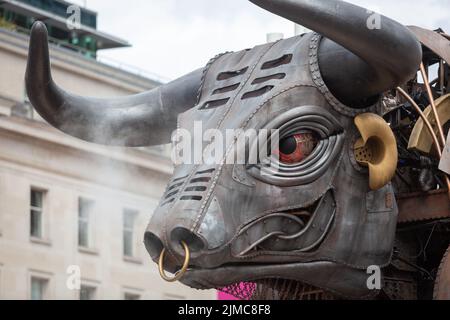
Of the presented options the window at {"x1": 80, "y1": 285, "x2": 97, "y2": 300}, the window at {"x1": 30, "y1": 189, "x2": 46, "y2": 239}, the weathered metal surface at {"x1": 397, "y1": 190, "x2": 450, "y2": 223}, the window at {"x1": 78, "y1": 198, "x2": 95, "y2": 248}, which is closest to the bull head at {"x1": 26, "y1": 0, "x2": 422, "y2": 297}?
the weathered metal surface at {"x1": 397, "y1": 190, "x2": 450, "y2": 223}

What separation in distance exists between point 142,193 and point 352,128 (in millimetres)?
50762

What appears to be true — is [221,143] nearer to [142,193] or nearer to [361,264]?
[361,264]

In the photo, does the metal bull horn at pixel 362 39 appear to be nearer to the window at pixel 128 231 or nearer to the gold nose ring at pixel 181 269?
the gold nose ring at pixel 181 269

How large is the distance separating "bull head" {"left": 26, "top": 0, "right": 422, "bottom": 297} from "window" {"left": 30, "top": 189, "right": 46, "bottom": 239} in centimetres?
5253

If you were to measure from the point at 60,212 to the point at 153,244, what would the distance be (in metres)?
53.5

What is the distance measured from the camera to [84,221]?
223 ft

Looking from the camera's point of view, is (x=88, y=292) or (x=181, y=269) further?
(x=88, y=292)

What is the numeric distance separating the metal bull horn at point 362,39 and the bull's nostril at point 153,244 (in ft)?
6.17

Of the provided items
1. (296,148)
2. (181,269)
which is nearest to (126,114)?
(296,148)

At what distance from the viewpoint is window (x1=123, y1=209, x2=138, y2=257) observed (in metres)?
64.8

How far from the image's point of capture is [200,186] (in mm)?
13695

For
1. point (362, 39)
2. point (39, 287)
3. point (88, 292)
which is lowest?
point (362, 39)

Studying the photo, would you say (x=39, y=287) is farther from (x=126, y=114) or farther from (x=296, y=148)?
(x=296, y=148)
